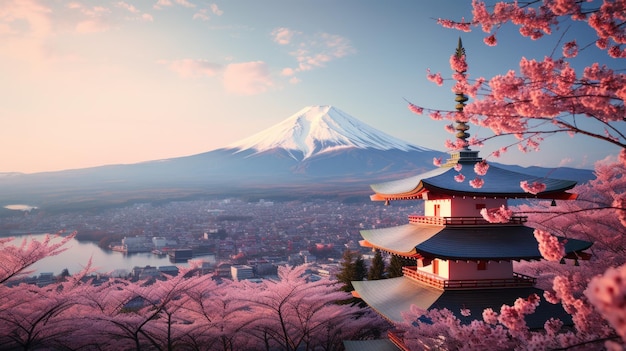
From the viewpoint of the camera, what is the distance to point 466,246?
8.86 meters

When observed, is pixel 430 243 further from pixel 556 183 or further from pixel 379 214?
pixel 379 214

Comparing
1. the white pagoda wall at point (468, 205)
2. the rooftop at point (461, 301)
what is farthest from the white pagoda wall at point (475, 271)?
the white pagoda wall at point (468, 205)

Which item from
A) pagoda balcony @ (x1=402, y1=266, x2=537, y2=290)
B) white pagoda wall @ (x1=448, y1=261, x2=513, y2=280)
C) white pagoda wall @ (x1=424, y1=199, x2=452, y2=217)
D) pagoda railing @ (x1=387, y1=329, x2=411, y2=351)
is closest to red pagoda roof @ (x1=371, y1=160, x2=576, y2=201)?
white pagoda wall @ (x1=424, y1=199, x2=452, y2=217)

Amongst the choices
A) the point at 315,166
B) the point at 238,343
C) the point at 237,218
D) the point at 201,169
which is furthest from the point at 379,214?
the point at 238,343

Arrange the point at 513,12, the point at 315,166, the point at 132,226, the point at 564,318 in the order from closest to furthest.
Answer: the point at 513,12, the point at 564,318, the point at 132,226, the point at 315,166

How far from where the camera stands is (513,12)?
454 cm

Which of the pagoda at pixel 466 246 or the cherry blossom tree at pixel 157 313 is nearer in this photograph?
the pagoda at pixel 466 246

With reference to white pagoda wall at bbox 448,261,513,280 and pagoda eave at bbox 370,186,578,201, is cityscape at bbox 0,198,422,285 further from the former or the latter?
pagoda eave at bbox 370,186,578,201

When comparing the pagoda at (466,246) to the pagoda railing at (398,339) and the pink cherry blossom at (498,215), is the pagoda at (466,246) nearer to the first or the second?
the pagoda railing at (398,339)

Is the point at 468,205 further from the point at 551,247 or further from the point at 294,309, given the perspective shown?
the point at 551,247

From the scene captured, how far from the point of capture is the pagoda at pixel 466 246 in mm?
8641

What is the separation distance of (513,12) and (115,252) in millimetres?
54115

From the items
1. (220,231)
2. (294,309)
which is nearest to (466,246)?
(294,309)

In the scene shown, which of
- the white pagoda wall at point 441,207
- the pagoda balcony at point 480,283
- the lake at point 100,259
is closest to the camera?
the pagoda balcony at point 480,283
